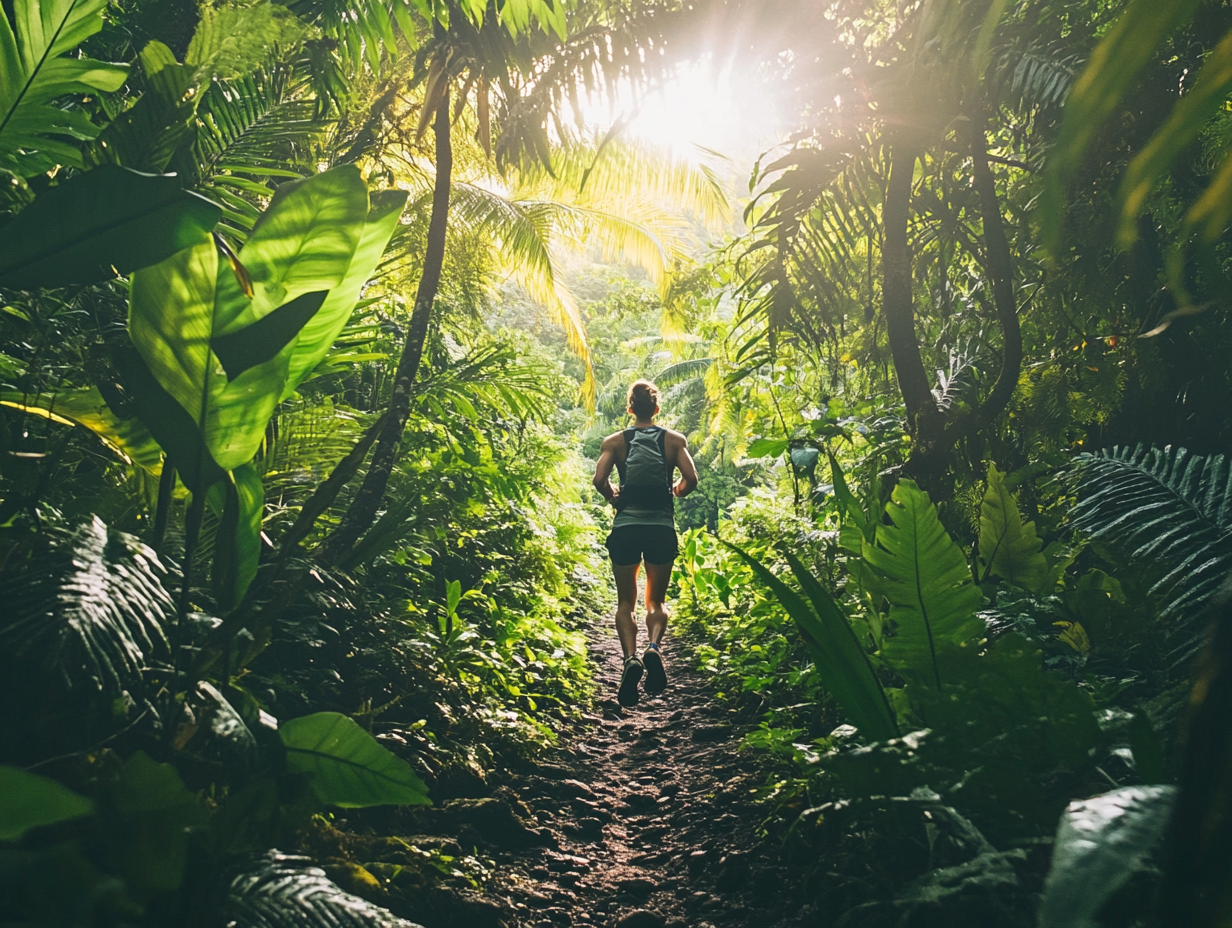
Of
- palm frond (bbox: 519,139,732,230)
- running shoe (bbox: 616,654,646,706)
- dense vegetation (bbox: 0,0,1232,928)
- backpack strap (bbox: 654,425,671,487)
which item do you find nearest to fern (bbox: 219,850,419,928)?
dense vegetation (bbox: 0,0,1232,928)

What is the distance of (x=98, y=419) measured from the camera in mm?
1786

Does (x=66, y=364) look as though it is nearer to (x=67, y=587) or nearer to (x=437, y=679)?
(x=67, y=587)

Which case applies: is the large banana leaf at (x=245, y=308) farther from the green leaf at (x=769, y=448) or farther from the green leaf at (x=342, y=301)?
the green leaf at (x=769, y=448)

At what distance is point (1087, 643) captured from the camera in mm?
1816

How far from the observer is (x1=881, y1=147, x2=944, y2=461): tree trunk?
2748 millimetres

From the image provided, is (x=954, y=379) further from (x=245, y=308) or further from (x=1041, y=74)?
(x=245, y=308)

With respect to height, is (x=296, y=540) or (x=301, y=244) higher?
(x=301, y=244)

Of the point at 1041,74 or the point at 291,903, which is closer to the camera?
the point at 291,903

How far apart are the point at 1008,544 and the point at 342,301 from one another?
2.03 metres

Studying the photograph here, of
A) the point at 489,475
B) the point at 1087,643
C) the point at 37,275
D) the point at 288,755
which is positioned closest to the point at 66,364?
the point at 37,275

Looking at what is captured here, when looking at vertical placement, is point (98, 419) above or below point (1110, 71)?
above

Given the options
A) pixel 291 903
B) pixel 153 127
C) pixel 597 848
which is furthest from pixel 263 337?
pixel 597 848

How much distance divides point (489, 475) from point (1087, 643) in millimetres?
3091

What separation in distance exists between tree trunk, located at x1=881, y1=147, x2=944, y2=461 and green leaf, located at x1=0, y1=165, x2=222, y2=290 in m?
2.40
